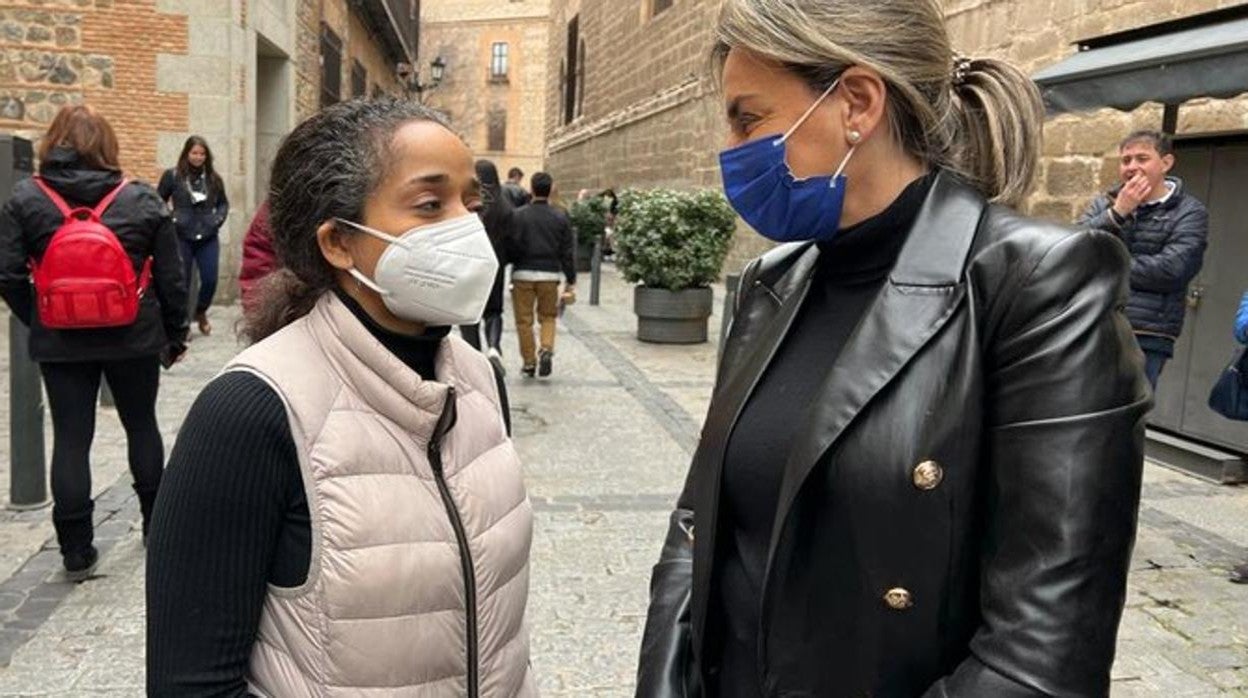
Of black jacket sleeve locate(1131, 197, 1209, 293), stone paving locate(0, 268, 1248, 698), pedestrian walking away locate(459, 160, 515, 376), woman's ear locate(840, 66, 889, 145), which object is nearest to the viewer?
woman's ear locate(840, 66, 889, 145)

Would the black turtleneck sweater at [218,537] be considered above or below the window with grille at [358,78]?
below

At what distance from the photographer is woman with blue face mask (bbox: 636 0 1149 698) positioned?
1.18 meters

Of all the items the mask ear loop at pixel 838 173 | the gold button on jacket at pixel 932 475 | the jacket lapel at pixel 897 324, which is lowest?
the gold button on jacket at pixel 932 475

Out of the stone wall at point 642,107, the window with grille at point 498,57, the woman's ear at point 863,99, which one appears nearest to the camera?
the woman's ear at point 863,99

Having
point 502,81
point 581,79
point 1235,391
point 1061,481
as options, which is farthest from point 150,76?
point 502,81

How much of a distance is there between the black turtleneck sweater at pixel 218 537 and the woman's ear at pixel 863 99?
3.01ft

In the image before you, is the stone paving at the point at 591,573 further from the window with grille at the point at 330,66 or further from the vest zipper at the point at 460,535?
the window with grille at the point at 330,66

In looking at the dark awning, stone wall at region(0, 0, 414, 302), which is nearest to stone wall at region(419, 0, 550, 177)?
stone wall at region(0, 0, 414, 302)

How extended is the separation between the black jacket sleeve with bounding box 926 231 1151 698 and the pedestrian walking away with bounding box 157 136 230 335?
9394 millimetres

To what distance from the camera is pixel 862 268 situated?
1.48 metres

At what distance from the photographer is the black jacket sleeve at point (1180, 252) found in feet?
16.7

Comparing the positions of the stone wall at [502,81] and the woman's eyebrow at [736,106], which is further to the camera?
the stone wall at [502,81]

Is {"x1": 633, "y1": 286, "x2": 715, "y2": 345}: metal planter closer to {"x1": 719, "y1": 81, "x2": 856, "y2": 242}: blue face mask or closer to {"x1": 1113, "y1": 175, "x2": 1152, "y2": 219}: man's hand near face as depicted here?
{"x1": 1113, "y1": 175, "x2": 1152, "y2": 219}: man's hand near face

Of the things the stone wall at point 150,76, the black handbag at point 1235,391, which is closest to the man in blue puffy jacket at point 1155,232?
the black handbag at point 1235,391
